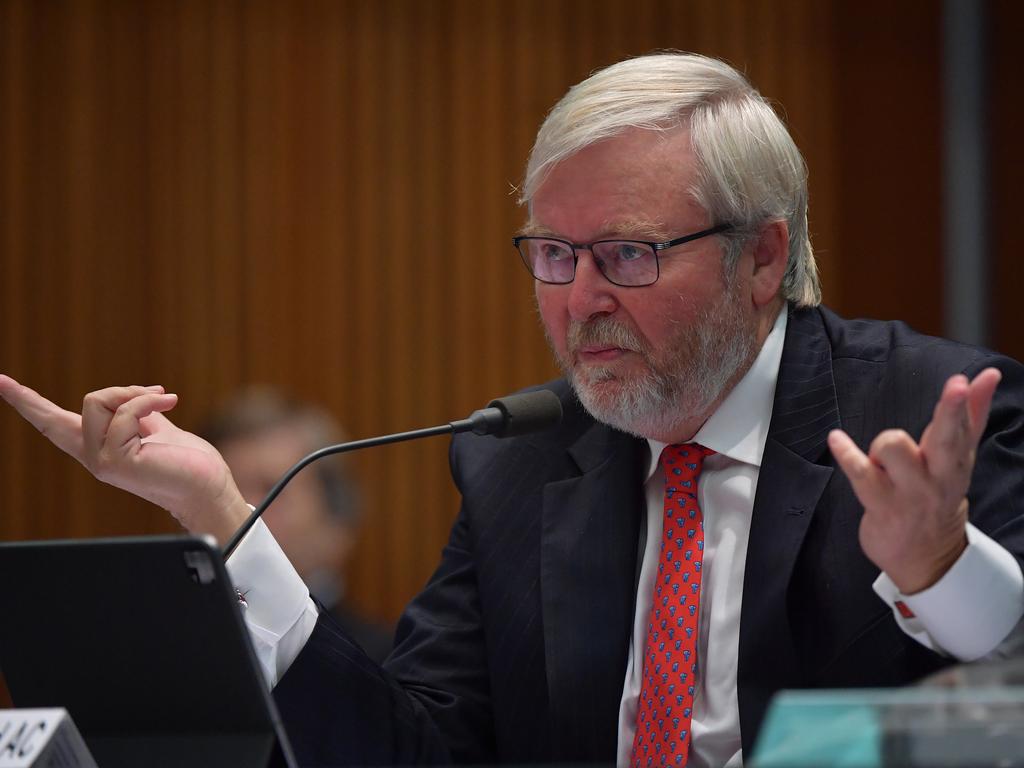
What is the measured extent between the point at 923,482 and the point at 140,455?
3.13ft

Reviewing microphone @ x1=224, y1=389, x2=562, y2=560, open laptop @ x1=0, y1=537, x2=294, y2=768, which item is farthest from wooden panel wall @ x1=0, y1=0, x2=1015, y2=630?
Answer: open laptop @ x1=0, y1=537, x2=294, y2=768

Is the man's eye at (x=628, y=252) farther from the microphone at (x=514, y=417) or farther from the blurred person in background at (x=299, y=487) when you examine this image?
the blurred person in background at (x=299, y=487)

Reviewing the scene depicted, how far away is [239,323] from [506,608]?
85.0 inches

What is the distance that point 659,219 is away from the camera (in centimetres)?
190

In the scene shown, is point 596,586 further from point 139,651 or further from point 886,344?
point 139,651

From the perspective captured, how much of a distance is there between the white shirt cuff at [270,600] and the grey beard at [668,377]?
19.8 inches

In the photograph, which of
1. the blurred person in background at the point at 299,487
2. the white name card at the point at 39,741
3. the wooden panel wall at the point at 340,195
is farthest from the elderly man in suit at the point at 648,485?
the wooden panel wall at the point at 340,195

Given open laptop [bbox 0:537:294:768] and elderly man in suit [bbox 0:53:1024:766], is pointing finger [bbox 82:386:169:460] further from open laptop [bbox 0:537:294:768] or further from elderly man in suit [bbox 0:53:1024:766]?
open laptop [bbox 0:537:294:768]

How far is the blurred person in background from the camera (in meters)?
3.43

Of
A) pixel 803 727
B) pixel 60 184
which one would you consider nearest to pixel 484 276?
pixel 60 184

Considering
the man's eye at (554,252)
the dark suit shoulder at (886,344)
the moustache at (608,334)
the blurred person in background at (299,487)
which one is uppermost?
the man's eye at (554,252)

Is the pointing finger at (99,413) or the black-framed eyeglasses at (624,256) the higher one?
the black-framed eyeglasses at (624,256)

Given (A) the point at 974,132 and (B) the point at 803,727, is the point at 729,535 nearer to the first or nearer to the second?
(B) the point at 803,727

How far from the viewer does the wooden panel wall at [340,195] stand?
3.83m
